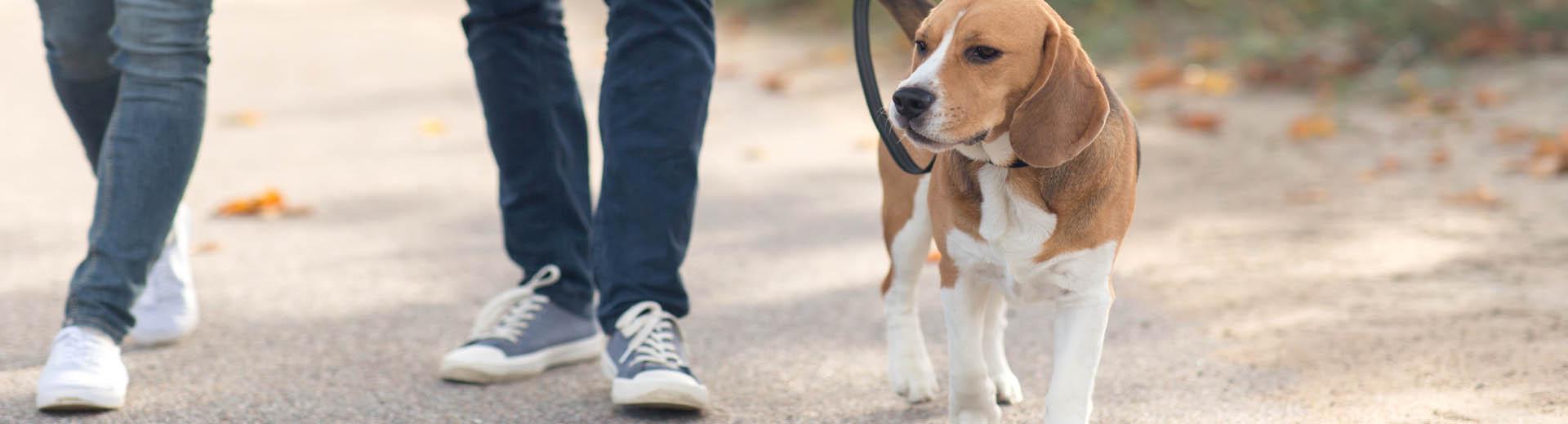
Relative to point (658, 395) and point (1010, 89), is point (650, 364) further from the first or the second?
point (1010, 89)

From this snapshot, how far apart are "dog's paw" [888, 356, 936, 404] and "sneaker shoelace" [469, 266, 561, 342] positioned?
80 centimetres

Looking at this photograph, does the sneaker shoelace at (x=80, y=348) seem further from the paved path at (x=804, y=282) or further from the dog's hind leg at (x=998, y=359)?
the dog's hind leg at (x=998, y=359)

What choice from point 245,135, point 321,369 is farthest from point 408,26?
point 321,369

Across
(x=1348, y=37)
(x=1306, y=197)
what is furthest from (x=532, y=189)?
(x=1348, y=37)

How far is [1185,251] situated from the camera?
4.50m

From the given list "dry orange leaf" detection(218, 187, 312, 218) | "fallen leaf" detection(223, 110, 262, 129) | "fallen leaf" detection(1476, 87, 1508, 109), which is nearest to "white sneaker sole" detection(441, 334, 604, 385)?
"dry orange leaf" detection(218, 187, 312, 218)

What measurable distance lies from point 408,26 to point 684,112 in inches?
344

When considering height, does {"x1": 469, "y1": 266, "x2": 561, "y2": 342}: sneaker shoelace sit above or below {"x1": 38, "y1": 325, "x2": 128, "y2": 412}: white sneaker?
below

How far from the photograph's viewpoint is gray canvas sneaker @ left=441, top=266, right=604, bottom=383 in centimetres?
315

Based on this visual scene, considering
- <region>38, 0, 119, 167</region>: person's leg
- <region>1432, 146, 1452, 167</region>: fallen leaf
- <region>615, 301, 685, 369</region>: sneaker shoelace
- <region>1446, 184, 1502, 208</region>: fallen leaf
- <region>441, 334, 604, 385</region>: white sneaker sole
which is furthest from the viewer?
<region>1432, 146, 1452, 167</region>: fallen leaf

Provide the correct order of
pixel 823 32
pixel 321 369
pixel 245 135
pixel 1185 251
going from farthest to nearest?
pixel 823 32 < pixel 245 135 < pixel 1185 251 < pixel 321 369

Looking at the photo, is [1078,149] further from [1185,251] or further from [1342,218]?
[1342,218]

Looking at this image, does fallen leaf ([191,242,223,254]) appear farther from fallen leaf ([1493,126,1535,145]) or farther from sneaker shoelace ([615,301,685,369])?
fallen leaf ([1493,126,1535,145])

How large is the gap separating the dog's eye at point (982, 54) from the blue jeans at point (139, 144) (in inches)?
61.3
